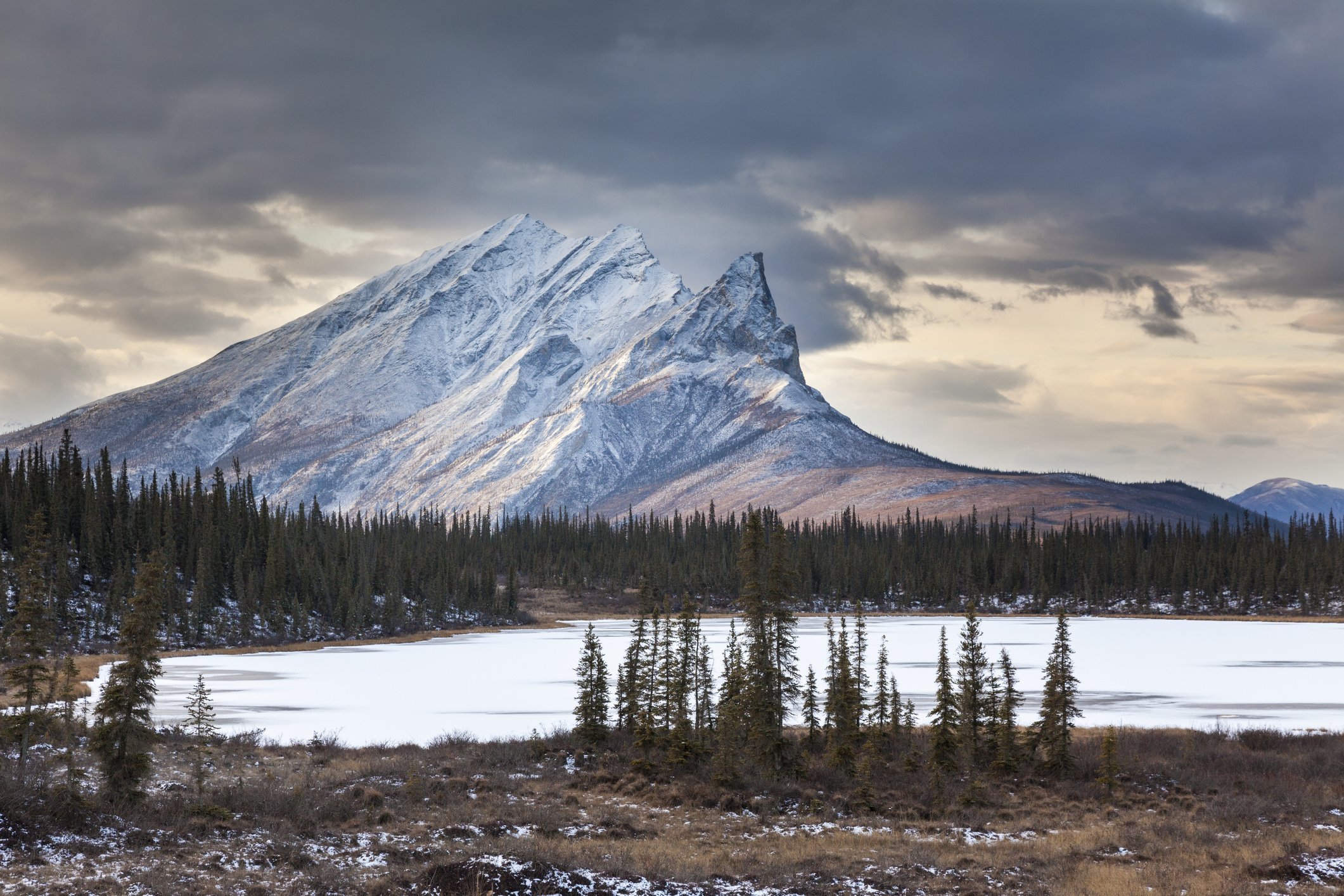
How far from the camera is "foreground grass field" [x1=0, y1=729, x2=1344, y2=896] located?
22812 millimetres

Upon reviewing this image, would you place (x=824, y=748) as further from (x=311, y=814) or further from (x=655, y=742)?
(x=311, y=814)

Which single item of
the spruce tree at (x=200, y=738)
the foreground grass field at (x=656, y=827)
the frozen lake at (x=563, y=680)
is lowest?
the frozen lake at (x=563, y=680)

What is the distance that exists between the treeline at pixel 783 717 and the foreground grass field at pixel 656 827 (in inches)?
32.4

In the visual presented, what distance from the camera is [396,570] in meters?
131

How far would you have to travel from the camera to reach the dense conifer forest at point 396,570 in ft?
324

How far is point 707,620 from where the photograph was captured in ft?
468

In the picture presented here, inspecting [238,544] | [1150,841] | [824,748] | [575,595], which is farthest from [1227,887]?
[575,595]

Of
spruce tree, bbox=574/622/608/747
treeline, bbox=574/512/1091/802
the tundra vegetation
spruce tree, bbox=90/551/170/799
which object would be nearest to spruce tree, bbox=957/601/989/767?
treeline, bbox=574/512/1091/802

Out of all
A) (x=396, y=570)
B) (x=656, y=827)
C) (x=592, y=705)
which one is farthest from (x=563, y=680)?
(x=396, y=570)

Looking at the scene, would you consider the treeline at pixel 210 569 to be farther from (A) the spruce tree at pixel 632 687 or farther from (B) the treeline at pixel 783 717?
(B) the treeline at pixel 783 717

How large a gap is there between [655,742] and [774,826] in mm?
8650

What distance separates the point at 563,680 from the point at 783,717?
97.1 ft

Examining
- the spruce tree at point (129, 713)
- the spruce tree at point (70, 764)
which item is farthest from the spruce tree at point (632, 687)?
the spruce tree at point (70, 764)

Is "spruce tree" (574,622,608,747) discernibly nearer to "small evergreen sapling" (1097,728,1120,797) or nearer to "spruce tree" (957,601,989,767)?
"spruce tree" (957,601,989,767)
